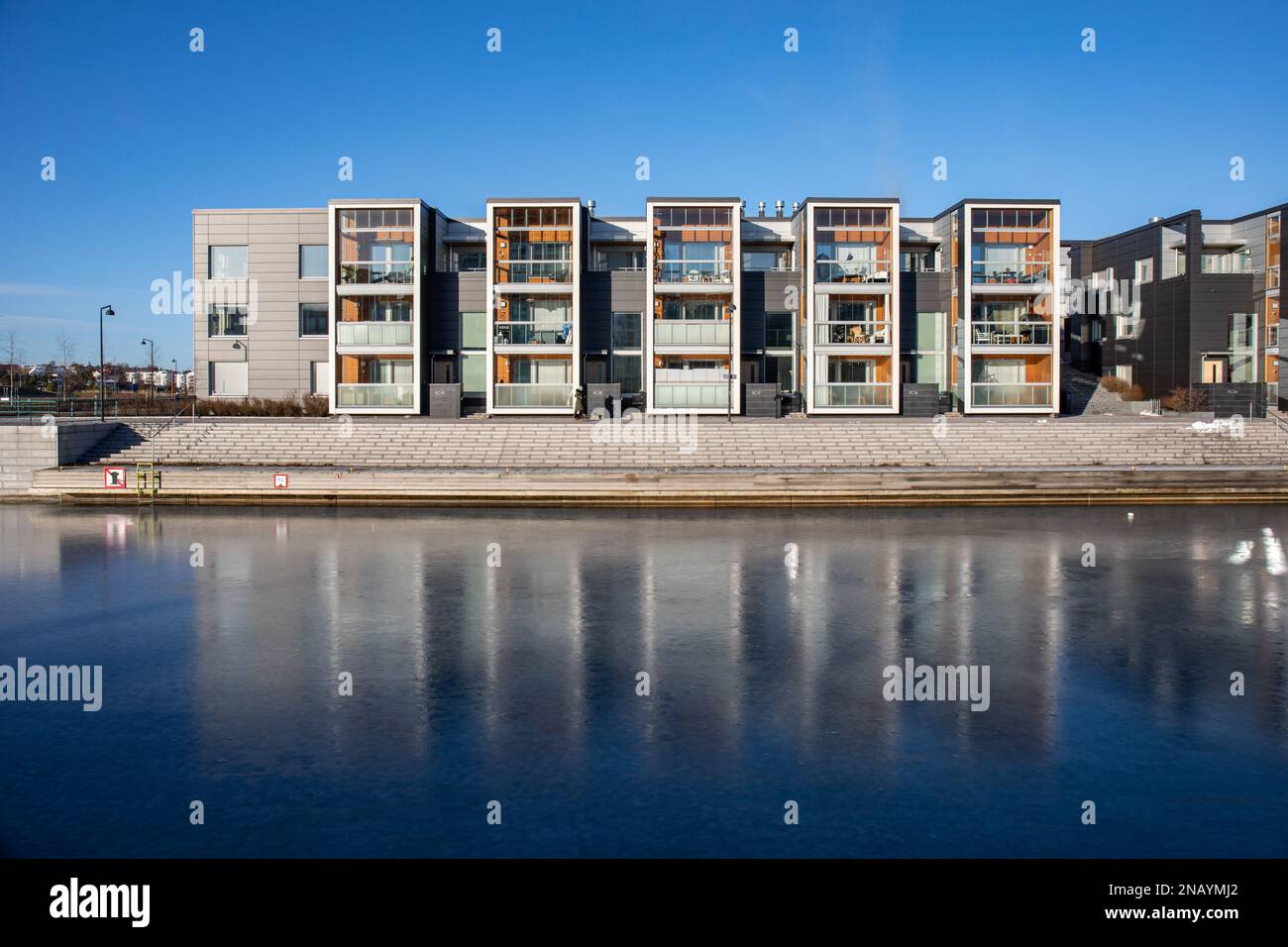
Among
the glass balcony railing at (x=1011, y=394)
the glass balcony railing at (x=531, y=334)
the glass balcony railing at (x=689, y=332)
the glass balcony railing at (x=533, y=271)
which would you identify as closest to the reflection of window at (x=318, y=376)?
the glass balcony railing at (x=531, y=334)

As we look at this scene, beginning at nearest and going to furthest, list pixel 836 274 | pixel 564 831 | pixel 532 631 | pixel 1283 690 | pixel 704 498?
pixel 564 831
pixel 1283 690
pixel 532 631
pixel 704 498
pixel 836 274

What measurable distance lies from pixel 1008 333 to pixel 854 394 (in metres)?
7.82

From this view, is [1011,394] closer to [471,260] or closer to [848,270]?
[848,270]

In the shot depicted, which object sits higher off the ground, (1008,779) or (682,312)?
(682,312)

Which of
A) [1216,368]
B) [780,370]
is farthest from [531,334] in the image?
[1216,368]

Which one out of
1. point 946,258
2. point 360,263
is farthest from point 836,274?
point 360,263

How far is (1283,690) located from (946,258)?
38.9 meters

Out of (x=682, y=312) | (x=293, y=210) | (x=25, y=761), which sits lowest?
(x=25, y=761)

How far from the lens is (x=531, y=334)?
44969 millimetres

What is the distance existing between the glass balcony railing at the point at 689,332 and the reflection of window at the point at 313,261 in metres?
17.2

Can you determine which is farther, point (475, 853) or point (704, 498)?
point (704, 498)

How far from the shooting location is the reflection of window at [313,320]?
47784 millimetres

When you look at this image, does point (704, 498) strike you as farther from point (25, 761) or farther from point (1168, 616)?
point (25, 761)
